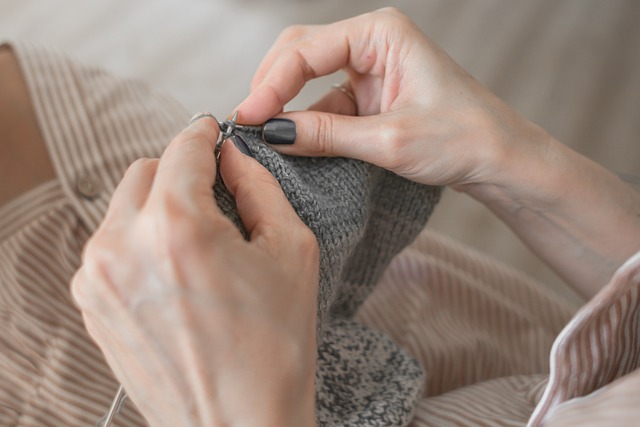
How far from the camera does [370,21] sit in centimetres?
68

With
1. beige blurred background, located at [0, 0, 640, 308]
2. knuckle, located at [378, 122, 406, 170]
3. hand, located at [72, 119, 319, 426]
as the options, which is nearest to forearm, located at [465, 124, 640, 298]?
knuckle, located at [378, 122, 406, 170]

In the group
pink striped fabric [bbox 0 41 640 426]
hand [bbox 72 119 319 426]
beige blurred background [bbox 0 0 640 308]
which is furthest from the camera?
beige blurred background [bbox 0 0 640 308]

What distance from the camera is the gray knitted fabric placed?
0.58 m

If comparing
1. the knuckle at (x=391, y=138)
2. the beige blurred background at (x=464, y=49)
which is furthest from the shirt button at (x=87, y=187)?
the beige blurred background at (x=464, y=49)

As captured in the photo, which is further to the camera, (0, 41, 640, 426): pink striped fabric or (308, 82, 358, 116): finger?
(308, 82, 358, 116): finger

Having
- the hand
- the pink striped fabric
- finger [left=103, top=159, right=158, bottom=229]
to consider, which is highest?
finger [left=103, top=159, right=158, bottom=229]

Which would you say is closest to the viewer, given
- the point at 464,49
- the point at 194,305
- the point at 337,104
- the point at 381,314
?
the point at 194,305

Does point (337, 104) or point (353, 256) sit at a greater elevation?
point (337, 104)

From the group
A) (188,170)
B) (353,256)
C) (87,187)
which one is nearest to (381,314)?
(353,256)

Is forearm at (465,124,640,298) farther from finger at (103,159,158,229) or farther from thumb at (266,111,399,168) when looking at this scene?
finger at (103,159,158,229)

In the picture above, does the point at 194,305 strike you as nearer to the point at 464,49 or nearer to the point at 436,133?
the point at 436,133

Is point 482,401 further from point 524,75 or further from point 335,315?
point 524,75

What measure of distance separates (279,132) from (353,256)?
210mm

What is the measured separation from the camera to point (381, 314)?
0.91 meters
